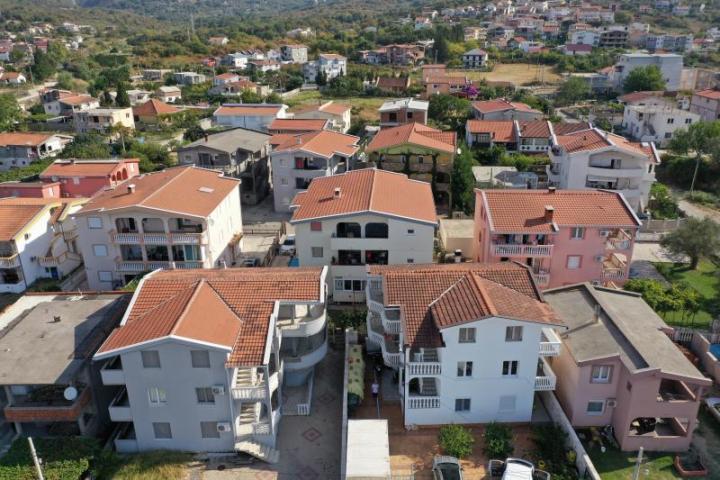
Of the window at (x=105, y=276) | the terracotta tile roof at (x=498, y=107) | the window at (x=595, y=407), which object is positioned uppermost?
the terracotta tile roof at (x=498, y=107)

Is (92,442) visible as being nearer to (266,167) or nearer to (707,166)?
(266,167)

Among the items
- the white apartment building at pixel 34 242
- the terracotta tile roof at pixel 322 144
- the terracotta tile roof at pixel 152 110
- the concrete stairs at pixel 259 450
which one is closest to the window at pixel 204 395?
the concrete stairs at pixel 259 450

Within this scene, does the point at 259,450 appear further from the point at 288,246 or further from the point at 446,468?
the point at 288,246

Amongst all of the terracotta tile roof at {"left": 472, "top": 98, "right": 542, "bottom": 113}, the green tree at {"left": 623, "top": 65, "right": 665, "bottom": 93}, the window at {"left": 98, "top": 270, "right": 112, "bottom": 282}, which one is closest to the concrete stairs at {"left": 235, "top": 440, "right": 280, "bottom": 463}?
the window at {"left": 98, "top": 270, "right": 112, "bottom": 282}

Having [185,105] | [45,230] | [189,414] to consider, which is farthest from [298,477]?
[185,105]

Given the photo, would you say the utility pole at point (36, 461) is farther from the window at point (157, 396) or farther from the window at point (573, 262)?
the window at point (573, 262)

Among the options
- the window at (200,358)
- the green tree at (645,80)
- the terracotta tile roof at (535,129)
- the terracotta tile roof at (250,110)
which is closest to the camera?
the window at (200,358)

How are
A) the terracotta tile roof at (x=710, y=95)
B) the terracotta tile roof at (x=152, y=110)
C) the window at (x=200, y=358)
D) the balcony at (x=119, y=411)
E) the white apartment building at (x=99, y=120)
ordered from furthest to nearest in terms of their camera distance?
the terracotta tile roof at (x=152, y=110)
the white apartment building at (x=99, y=120)
the terracotta tile roof at (x=710, y=95)
the balcony at (x=119, y=411)
the window at (x=200, y=358)
